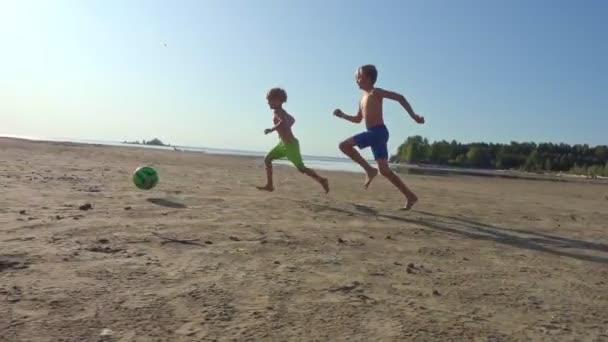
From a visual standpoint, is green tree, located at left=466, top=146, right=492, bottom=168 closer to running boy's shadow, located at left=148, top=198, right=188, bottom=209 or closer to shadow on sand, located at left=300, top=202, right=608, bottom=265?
shadow on sand, located at left=300, top=202, right=608, bottom=265

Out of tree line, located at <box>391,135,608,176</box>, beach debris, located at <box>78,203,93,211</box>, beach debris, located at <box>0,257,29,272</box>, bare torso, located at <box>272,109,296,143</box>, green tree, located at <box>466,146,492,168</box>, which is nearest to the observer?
beach debris, located at <box>0,257,29,272</box>

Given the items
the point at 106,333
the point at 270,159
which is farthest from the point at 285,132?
the point at 106,333

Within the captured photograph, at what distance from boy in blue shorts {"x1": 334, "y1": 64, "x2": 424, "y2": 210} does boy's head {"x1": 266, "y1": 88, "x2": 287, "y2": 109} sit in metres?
1.63

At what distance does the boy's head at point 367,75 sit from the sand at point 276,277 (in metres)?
2.59

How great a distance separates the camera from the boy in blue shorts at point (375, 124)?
7.54 meters

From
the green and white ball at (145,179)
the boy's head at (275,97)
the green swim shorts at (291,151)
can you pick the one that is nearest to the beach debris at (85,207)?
the green and white ball at (145,179)

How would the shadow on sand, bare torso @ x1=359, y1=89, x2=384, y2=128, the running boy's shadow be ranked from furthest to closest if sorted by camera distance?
1. bare torso @ x1=359, y1=89, x2=384, y2=128
2. the running boy's shadow
3. the shadow on sand

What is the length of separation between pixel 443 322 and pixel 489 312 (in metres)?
0.37

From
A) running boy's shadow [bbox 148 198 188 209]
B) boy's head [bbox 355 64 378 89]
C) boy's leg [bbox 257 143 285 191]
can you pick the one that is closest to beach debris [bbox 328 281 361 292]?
running boy's shadow [bbox 148 198 188 209]

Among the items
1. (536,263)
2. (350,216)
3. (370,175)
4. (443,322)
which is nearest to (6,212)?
(350,216)

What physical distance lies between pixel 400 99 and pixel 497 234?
2.58 metres

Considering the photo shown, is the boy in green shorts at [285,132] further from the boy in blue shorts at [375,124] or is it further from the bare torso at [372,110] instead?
the bare torso at [372,110]

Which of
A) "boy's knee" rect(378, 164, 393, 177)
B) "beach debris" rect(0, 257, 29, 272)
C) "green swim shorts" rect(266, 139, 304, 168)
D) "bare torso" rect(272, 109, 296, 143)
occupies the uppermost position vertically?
"bare torso" rect(272, 109, 296, 143)

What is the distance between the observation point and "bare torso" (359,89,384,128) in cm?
769
